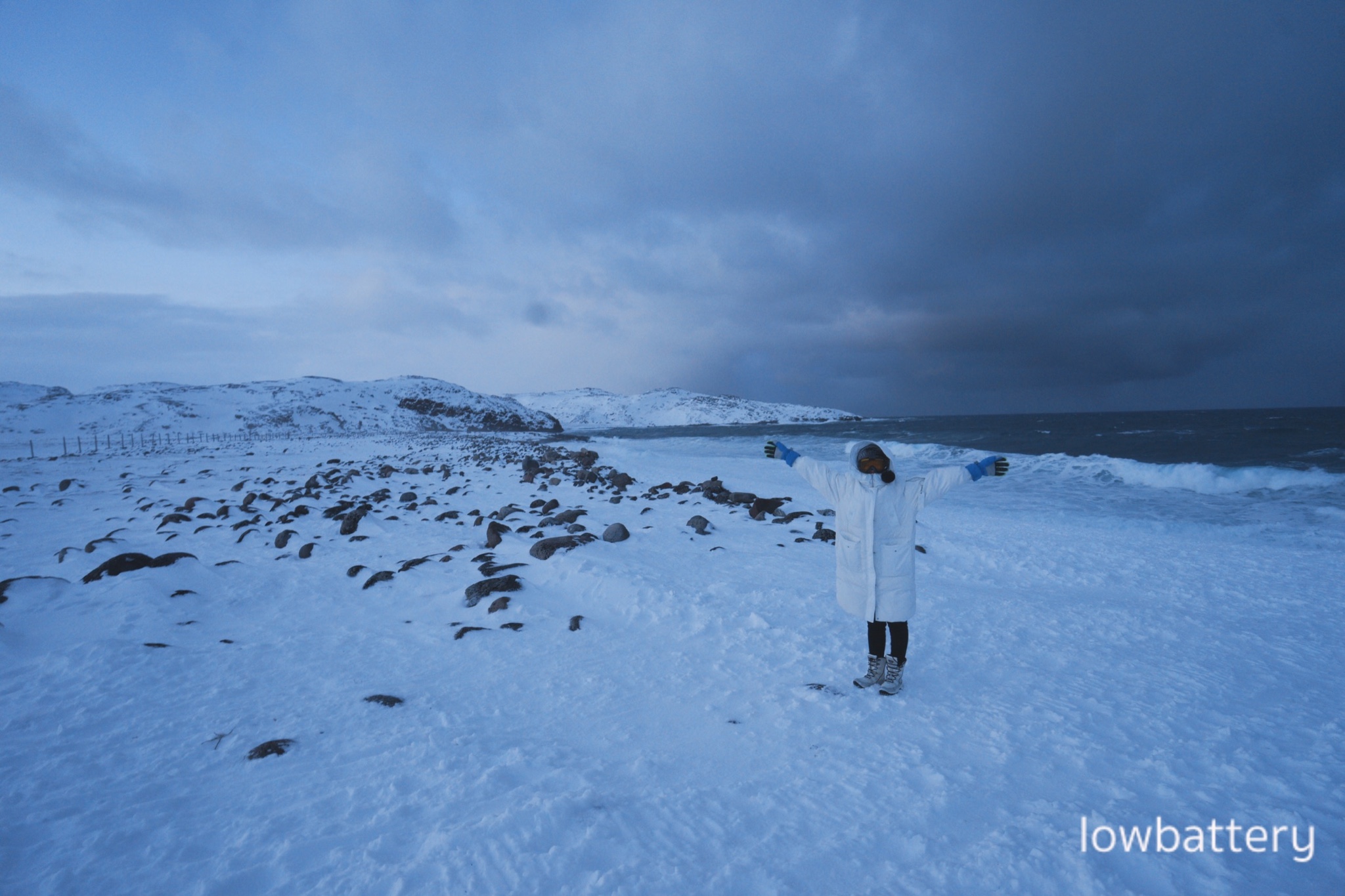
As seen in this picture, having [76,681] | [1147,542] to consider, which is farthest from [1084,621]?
[76,681]

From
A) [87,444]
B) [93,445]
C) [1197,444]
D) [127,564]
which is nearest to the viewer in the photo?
[127,564]

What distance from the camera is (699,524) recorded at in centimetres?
1035

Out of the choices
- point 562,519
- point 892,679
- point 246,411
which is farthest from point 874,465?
point 246,411

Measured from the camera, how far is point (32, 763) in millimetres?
3205

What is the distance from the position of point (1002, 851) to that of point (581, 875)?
2.19m

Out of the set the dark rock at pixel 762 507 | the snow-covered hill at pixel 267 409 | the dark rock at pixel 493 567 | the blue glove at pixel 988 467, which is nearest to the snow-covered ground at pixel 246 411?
the snow-covered hill at pixel 267 409

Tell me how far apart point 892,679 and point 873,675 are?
0.15m

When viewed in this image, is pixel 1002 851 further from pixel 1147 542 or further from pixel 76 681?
pixel 1147 542

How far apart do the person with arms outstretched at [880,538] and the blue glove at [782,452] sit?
32cm

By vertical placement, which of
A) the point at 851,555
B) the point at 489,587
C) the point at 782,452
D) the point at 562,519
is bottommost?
the point at 489,587

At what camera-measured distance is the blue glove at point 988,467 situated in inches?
168

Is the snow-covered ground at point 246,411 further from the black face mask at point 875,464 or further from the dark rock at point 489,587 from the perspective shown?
the black face mask at point 875,464

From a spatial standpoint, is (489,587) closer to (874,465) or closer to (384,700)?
(384,700)

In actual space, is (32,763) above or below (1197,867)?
above
